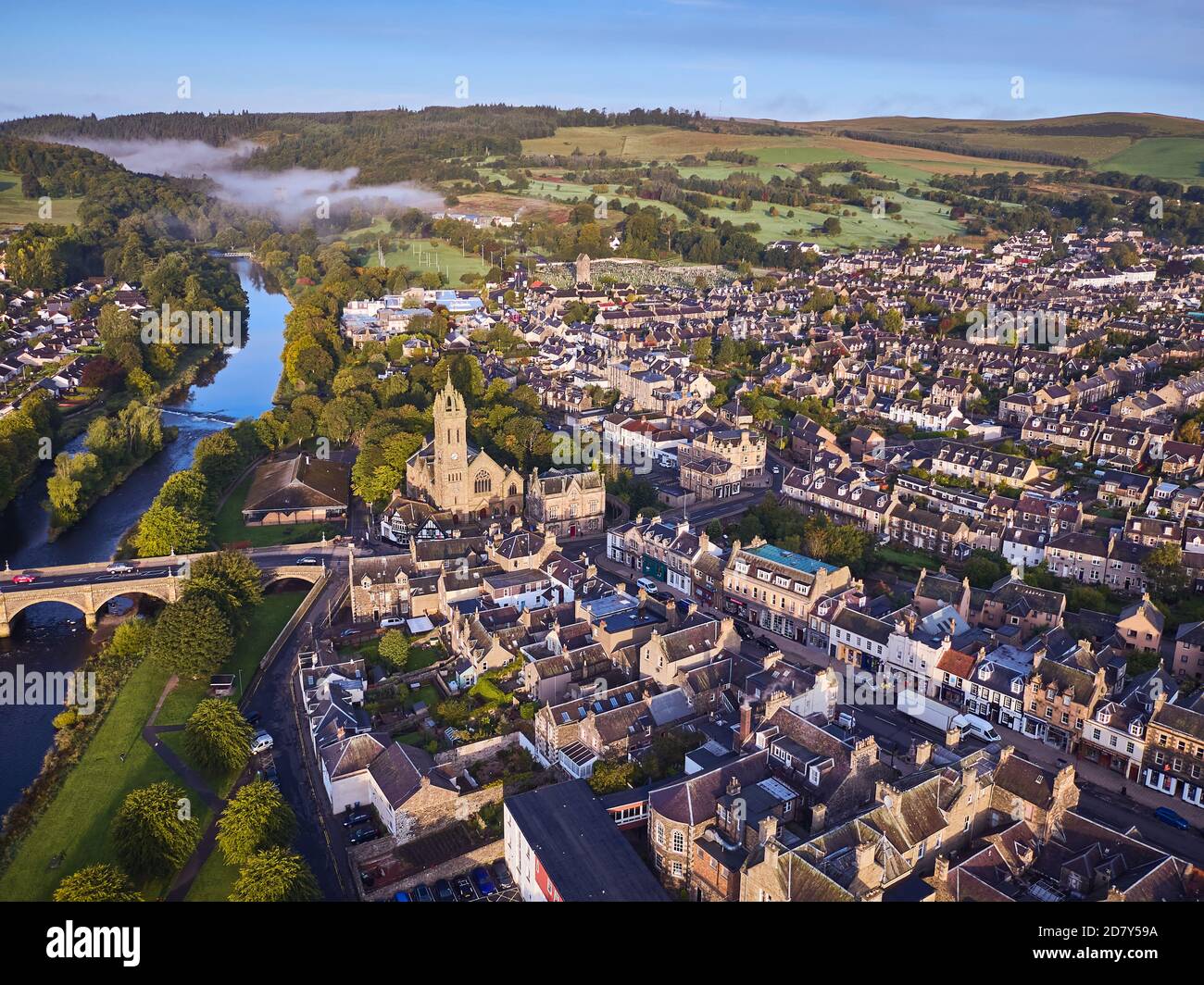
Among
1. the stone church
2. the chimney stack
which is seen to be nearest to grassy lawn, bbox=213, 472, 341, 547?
the stone church

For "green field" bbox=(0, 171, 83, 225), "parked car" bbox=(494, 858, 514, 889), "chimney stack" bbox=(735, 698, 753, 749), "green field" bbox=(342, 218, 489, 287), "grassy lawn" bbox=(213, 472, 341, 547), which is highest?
"green field" bbox=(0, 171, 83, 225)

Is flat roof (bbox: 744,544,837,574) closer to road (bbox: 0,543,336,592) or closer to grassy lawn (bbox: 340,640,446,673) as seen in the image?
grassy lawn (bbox: 340,640,446,673)

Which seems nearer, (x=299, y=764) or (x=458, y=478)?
(x=299, y=764)

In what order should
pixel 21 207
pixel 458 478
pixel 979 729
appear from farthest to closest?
1. pixel 21 207
2. pixel 458 478
3. pixel 979 729

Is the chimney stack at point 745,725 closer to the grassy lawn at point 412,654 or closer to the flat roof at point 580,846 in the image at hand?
the flat roof at point 580,846

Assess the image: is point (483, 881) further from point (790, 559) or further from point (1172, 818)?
point (790, 559)

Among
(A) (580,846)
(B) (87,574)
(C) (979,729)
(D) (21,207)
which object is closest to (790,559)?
(C) (979,729)
